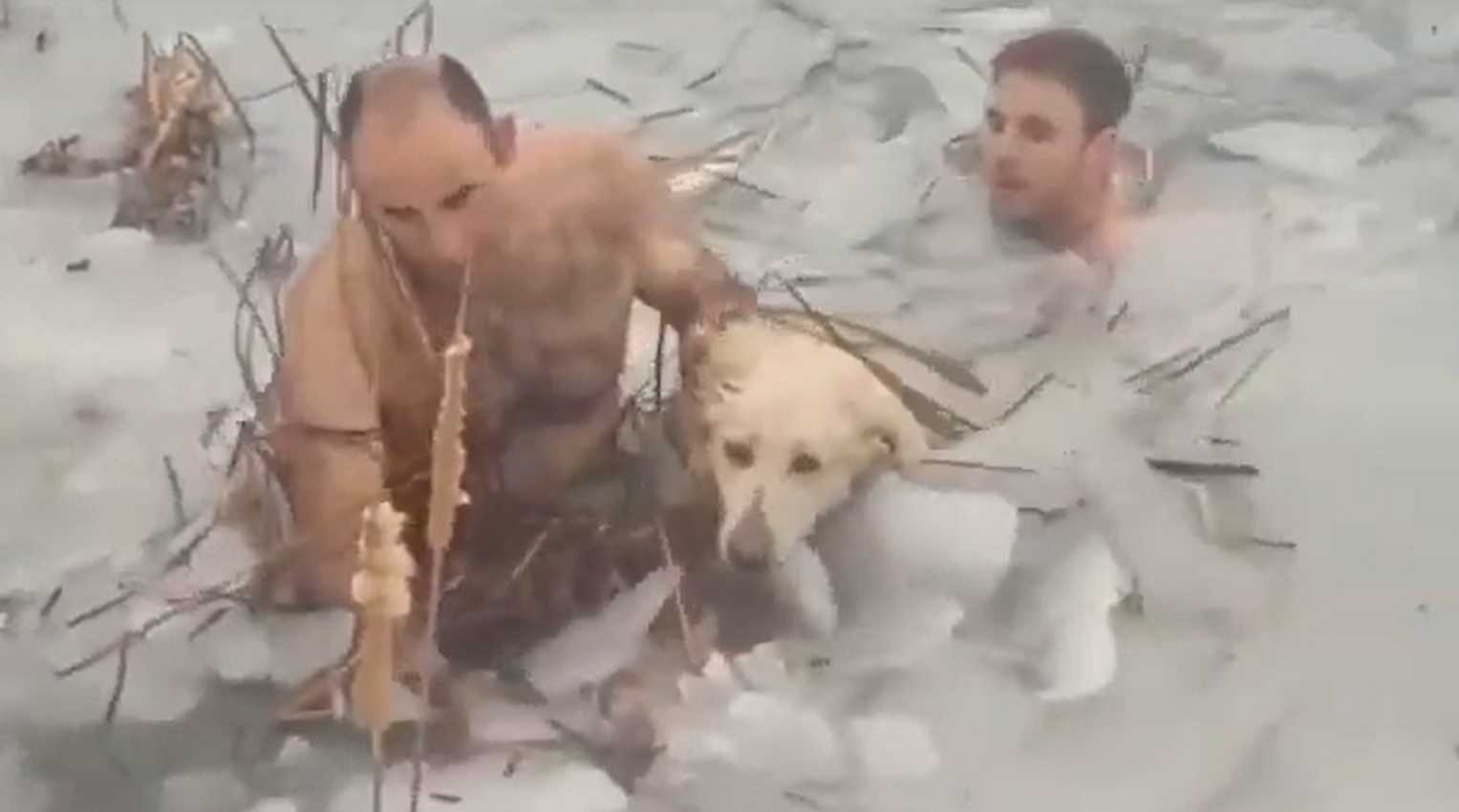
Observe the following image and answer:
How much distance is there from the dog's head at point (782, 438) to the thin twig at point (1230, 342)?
11 cm

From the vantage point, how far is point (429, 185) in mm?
599

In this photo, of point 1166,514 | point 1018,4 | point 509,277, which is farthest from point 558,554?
point 1018,4

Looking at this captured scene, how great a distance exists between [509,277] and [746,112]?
177 mm

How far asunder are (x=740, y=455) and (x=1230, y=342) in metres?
0.19

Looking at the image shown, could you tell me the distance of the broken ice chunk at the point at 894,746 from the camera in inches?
22.6

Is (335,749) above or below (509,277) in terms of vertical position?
below

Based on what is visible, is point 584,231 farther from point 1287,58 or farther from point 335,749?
point 1287,58

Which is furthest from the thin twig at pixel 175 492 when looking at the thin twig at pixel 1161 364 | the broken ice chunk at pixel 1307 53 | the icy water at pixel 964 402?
the broken ice chunk at pixel 1307 53

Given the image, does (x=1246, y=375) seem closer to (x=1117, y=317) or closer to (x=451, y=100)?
(x=1117, y=317)

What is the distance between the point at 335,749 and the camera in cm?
57

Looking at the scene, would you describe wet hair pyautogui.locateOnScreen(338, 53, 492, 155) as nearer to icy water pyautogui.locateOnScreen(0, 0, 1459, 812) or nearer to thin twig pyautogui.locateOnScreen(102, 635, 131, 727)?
icy water pyautogui.locateOnScreen(0, 0, 1459, 812)

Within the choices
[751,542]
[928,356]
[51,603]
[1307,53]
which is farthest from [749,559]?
[1307,53]

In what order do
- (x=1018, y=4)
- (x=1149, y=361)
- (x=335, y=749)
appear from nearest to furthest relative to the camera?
(x=335, y=749)
(x=1149, y=361)
(x=1018, y=4)

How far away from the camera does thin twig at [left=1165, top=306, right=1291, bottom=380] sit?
0.67 meters
